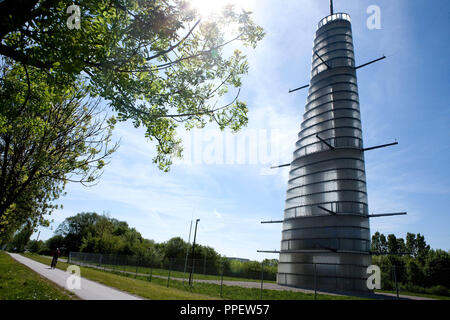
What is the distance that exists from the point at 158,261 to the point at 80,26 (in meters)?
30.4

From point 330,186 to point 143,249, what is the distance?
42974mm

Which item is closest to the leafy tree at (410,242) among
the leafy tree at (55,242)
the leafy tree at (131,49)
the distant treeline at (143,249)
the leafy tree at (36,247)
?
the distant treeline at (143,249)

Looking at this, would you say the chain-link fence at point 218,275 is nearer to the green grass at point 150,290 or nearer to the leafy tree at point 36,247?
the green grass at point 150,290

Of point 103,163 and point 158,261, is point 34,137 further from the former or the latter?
point 158,261

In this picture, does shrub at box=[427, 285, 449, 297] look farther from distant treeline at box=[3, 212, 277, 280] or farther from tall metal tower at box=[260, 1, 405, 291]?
distant treeline at box=[3, 212, 277, 280]

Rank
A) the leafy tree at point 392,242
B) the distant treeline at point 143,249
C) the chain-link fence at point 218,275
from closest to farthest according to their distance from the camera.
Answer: the chain-link fence at point 218,275
the distant treeline at point 143,249
the leafy tree at point 392,242

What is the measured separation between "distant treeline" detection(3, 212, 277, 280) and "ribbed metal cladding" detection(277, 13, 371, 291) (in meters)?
8.72

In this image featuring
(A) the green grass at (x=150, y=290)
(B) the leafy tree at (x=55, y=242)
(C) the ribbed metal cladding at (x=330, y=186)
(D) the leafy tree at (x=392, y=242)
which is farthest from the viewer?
(D) the leafy tree at (x=392, y=242)

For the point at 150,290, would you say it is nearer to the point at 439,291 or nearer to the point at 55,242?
the point at 439,291

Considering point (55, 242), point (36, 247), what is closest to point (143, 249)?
point (55, 242)

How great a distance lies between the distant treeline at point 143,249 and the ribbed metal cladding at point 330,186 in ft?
28.6

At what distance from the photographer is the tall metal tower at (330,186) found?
21.7 metres

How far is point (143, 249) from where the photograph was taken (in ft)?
173
